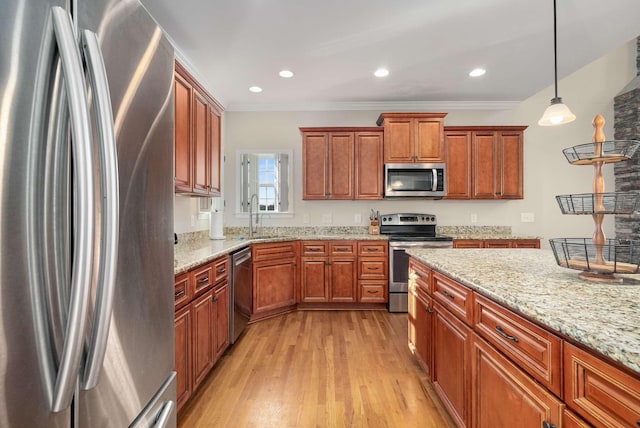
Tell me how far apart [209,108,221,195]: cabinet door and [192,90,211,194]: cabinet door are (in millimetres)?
112

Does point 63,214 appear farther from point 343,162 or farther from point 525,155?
point 525,155

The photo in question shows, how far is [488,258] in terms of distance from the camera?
184 cm

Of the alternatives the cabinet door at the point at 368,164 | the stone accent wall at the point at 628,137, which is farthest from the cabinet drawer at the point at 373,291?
the stone accent wall at the point at 628,137

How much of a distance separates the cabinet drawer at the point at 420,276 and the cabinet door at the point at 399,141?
6.29 ft

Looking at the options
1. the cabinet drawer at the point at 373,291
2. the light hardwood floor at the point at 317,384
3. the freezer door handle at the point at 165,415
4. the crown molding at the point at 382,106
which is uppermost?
the crown molding at the point at 382,106

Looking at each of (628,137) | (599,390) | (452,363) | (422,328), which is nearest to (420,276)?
(422,328)

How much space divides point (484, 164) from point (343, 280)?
2.44 meters

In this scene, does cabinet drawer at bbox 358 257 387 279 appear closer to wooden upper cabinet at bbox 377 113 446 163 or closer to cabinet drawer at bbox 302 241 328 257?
cabinet drawer at bbox 302 241 328 257

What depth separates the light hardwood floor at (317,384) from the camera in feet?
5.73

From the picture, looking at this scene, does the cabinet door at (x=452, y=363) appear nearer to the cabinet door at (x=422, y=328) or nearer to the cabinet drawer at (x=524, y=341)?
the cabinet door at (x=422, y=328)

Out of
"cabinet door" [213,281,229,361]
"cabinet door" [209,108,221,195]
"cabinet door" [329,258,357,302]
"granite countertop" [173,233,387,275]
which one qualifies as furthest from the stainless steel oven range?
"cabinet door" [209,108,221,195]

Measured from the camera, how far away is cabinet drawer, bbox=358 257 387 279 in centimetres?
366

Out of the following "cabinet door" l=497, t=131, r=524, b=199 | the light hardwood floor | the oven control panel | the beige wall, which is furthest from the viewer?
the beige wall

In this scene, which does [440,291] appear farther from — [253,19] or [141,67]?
[253,19]
